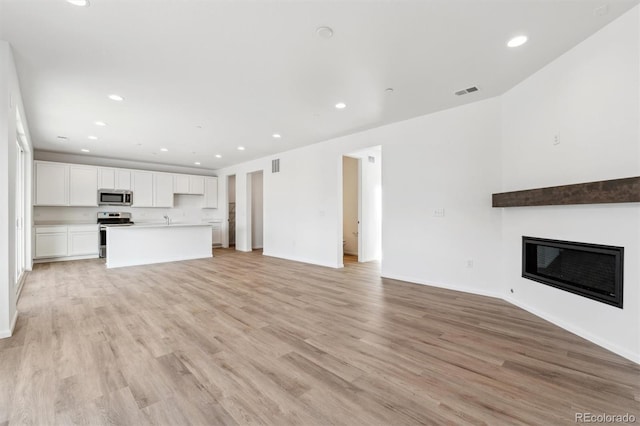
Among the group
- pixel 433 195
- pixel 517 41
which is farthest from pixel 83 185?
pixel 517 41

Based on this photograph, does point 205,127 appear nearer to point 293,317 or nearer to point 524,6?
point 293,317

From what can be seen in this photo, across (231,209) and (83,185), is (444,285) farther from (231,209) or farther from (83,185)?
(83,185)

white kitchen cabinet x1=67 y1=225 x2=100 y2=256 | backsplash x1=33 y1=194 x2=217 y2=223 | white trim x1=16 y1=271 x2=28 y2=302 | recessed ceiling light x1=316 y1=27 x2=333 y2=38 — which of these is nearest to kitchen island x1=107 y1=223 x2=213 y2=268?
white trim x1=16 y1=271 x2=28 y2=302

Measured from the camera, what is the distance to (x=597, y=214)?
8.07 feet

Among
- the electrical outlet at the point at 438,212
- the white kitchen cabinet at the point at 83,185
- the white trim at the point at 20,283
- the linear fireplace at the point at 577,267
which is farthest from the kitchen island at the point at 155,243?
the linear fireplace at the point at 577,267

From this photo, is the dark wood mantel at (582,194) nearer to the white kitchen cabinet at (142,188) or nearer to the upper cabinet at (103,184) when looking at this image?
the upper cabinet at (103,184)

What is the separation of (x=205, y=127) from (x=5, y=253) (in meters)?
3.32

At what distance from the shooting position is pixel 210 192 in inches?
379

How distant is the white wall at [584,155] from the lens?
2211 millimetres

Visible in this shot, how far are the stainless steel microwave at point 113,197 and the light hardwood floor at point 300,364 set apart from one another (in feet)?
14.4

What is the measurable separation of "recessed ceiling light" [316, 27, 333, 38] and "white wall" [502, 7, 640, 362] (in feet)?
7.83

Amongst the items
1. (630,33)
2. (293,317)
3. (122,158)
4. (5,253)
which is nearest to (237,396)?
(293,317)

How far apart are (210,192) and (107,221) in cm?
304

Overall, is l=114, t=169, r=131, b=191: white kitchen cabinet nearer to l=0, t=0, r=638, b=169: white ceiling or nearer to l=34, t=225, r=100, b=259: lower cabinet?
l=34, t=225, r=100, b=259: lower cabinet
